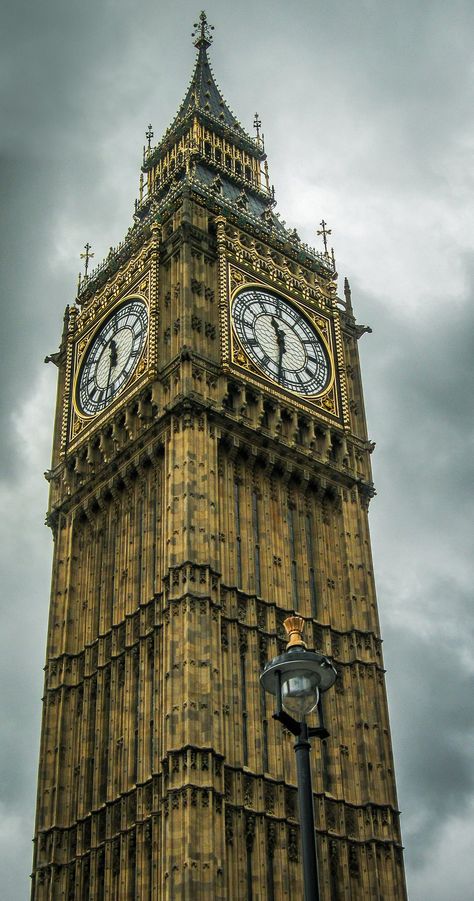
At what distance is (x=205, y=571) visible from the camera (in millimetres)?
40625

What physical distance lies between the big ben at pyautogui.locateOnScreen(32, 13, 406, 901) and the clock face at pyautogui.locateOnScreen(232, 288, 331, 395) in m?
0.11

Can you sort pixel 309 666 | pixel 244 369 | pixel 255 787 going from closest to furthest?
pixel 309 666 → pixel 255 787 → pixel 244 369

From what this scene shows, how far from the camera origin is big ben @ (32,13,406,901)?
37812 millimetres

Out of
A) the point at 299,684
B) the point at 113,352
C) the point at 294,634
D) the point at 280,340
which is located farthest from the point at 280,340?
the point at 299,684

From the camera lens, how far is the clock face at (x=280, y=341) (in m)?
48.8

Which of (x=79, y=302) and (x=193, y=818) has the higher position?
(x=79, y=302)

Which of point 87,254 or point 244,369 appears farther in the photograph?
point 87,254

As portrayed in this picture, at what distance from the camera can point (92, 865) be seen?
39.1 m

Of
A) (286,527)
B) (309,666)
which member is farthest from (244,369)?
(309,666)

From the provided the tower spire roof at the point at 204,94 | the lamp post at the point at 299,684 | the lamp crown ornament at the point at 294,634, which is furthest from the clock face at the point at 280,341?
the lamp post at the point at 299,684

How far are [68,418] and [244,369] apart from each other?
8800 mm

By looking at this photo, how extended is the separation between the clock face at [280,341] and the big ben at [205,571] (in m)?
0.11

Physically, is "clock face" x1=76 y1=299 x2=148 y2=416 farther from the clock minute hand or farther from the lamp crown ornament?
the lamp crown ornament

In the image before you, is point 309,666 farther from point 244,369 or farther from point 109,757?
point 244,369
